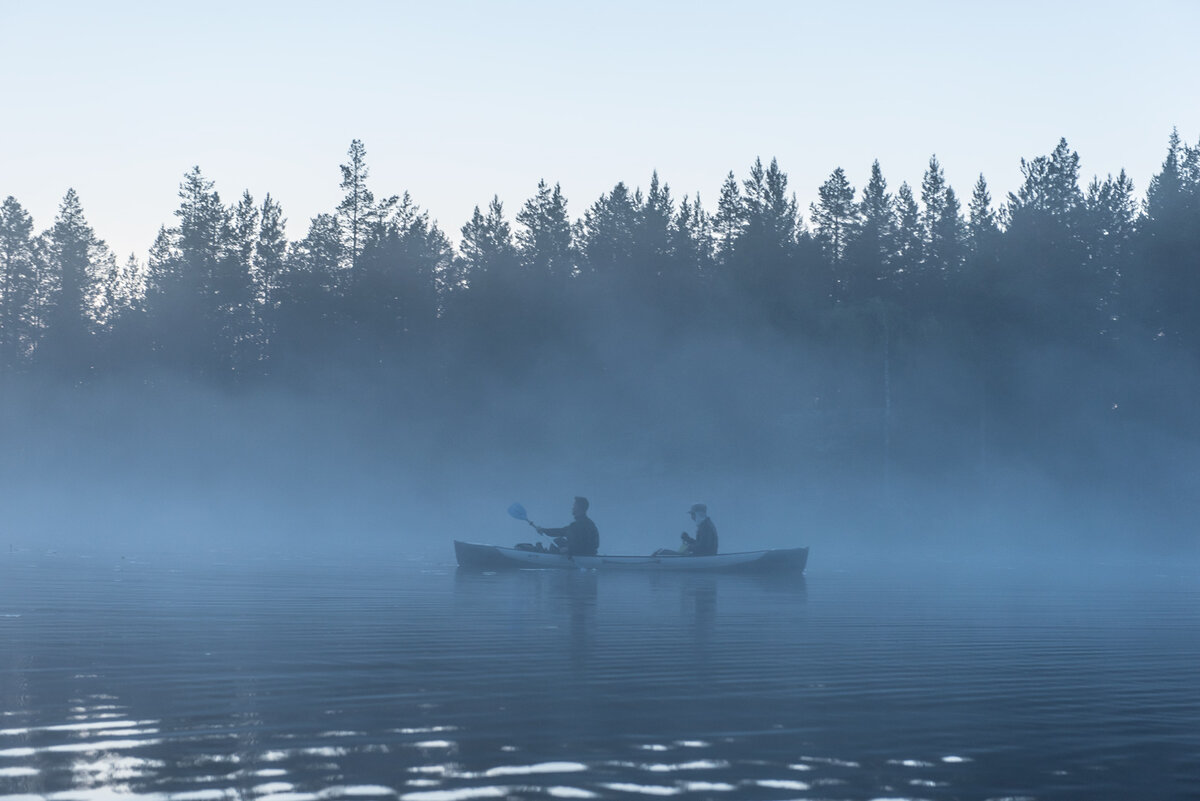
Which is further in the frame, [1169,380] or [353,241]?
[353,241]

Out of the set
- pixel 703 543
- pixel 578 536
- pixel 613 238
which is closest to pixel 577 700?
pixel 578 536

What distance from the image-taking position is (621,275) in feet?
196

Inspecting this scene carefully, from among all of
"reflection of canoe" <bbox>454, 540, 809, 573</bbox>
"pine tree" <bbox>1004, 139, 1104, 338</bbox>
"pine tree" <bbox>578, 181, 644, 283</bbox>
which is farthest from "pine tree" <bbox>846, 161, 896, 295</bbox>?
"reflection of canoe" <bbox>454, 540, 809, 573</bbox>

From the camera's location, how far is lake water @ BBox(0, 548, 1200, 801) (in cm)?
666

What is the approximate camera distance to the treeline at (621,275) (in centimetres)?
5244

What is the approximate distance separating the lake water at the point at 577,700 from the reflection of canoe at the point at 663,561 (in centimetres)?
735

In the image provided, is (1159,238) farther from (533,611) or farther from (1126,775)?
(1126,775)

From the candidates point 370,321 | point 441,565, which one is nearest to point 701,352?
point 370,321

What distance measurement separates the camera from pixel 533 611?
17641mm

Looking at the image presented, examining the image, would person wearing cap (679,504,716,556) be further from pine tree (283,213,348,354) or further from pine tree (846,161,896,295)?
pine tree (283,213,348,354)

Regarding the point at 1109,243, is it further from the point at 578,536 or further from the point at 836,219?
the point at 578,536

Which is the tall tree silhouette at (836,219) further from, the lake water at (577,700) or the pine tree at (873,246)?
the lake water at (577,700)

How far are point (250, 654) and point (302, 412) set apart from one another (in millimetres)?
56348

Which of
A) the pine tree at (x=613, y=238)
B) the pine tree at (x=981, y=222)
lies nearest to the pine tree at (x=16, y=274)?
the pine tree at (x=613, y=238)
